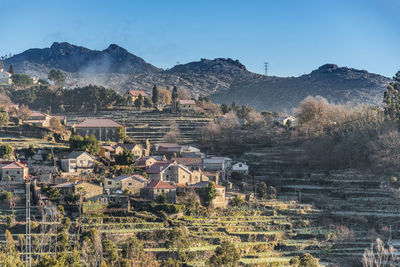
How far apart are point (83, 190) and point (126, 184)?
389 cm

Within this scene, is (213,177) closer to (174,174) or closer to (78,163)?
(174,174)

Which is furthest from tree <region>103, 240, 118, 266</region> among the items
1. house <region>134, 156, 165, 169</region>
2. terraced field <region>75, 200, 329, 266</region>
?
house <region>134, 156, 165, 169</region>

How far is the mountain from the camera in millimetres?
134000

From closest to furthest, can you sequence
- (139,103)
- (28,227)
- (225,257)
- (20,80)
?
(225,257) < (28,227) < (139,103) < (20,80)

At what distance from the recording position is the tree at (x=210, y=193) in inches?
1858

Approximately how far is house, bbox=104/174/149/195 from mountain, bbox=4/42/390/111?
70923 mm

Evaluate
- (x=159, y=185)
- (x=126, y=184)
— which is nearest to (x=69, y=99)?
(x=126, y=184)

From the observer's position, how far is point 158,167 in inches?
2034

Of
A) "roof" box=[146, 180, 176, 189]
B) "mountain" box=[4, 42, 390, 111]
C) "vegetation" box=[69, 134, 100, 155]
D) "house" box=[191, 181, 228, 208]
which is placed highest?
"mountain" box=[4, 42, 390, 111]

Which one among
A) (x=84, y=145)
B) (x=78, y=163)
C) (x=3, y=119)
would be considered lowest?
(x=78, y=163)

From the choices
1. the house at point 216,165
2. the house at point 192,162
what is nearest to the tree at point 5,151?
the house at point 192,162

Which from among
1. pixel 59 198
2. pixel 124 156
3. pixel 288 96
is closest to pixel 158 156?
pixel 124 156

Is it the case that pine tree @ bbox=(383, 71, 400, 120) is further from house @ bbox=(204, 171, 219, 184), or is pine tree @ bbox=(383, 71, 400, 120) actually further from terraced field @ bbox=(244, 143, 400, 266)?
house @ bbox=(204, 171, 219, 184)

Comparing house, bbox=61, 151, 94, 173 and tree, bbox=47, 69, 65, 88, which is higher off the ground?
tree, bbox=47, 69, 65, 88
